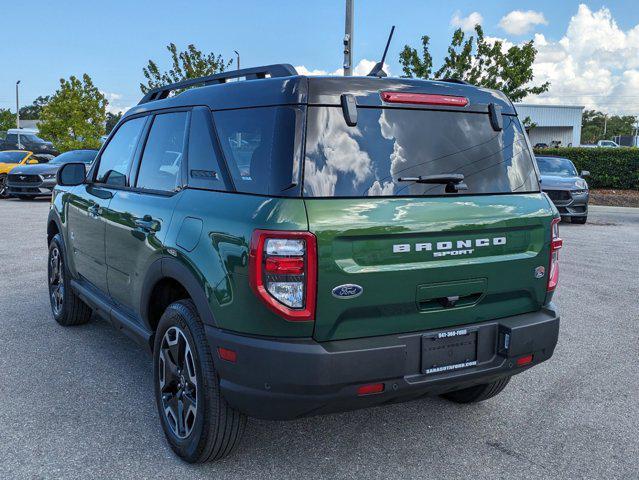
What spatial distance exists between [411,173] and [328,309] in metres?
0.79

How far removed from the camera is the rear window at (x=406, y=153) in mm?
2723

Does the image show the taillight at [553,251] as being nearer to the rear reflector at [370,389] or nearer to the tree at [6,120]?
the rear reflector at [370,389]

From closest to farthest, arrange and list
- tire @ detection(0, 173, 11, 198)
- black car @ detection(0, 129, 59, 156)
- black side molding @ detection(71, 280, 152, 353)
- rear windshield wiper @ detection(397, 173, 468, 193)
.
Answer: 1. rear windshield wiper @ detection(397, 173, 468, 193)
2. black side molding @ detection(71, 280, 152, 353)
3. tire @ detection(0, 173, 11, 198)
4. black car @ detection(0, 129, 59, 156)

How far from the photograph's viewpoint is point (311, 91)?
2.76 metres

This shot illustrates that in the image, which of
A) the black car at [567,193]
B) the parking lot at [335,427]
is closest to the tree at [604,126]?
the black car at [567,193]

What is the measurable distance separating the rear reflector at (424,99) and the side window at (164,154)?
1225 mm

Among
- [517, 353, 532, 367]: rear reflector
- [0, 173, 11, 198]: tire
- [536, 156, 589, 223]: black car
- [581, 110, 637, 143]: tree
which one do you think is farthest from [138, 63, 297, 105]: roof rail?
[581, 110, 637, 143]: tree

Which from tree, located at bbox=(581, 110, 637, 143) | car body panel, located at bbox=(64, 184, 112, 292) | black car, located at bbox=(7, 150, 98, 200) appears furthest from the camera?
tree, located at bbox=(581, 110, 637, 143)

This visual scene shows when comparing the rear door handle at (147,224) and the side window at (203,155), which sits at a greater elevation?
the side window at (203,155)

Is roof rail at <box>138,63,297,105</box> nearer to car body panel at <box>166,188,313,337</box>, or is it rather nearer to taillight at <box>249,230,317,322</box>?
car body panel at <box>166,188,313,337</box>

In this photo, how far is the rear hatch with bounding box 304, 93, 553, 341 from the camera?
8.66 feet

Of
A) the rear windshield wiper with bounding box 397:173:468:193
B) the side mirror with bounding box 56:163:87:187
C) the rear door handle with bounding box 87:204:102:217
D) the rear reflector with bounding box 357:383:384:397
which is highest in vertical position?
the rear windshield wiper with bounding box 397:173:468:193

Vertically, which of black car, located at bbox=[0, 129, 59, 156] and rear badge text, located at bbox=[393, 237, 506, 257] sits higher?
black car, located at bbox=[0, 129, 59, 156]

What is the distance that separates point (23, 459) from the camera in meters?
3.16
